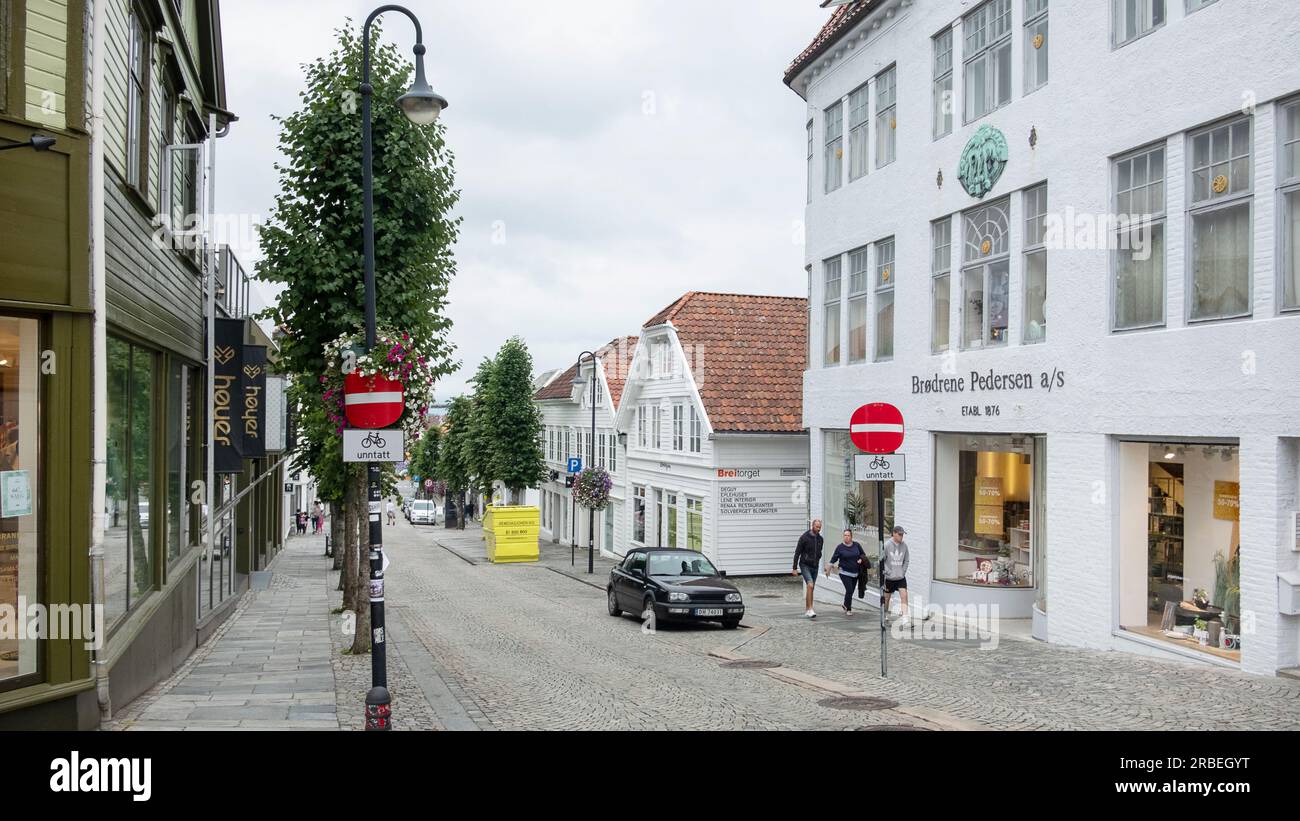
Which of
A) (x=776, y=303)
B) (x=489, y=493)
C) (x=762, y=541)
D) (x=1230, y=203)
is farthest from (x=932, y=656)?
(x=489, y=493)

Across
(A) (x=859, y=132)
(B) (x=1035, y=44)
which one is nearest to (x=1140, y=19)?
(B) (x=1035, y=44)

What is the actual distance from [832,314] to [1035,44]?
7.84m

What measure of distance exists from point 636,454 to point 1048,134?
2542 cm

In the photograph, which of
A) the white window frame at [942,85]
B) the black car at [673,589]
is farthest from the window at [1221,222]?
the black car at [673,589]

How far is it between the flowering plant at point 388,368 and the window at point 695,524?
55.2 feet

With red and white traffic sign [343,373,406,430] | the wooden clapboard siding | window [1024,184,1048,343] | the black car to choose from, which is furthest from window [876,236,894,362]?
the wooden clapboard siding

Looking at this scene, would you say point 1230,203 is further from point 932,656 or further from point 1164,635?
point 932,656

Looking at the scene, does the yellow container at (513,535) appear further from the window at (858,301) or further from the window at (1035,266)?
the window at (1035,266)

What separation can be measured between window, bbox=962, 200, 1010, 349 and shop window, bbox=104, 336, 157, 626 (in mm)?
11826

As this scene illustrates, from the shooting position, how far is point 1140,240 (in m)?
13.8

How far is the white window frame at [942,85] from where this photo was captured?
60.1ft

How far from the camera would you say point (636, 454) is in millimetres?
39594

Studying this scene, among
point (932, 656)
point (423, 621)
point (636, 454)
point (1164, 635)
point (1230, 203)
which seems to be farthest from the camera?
point (636, 454)

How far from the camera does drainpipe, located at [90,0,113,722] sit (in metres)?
8.69
